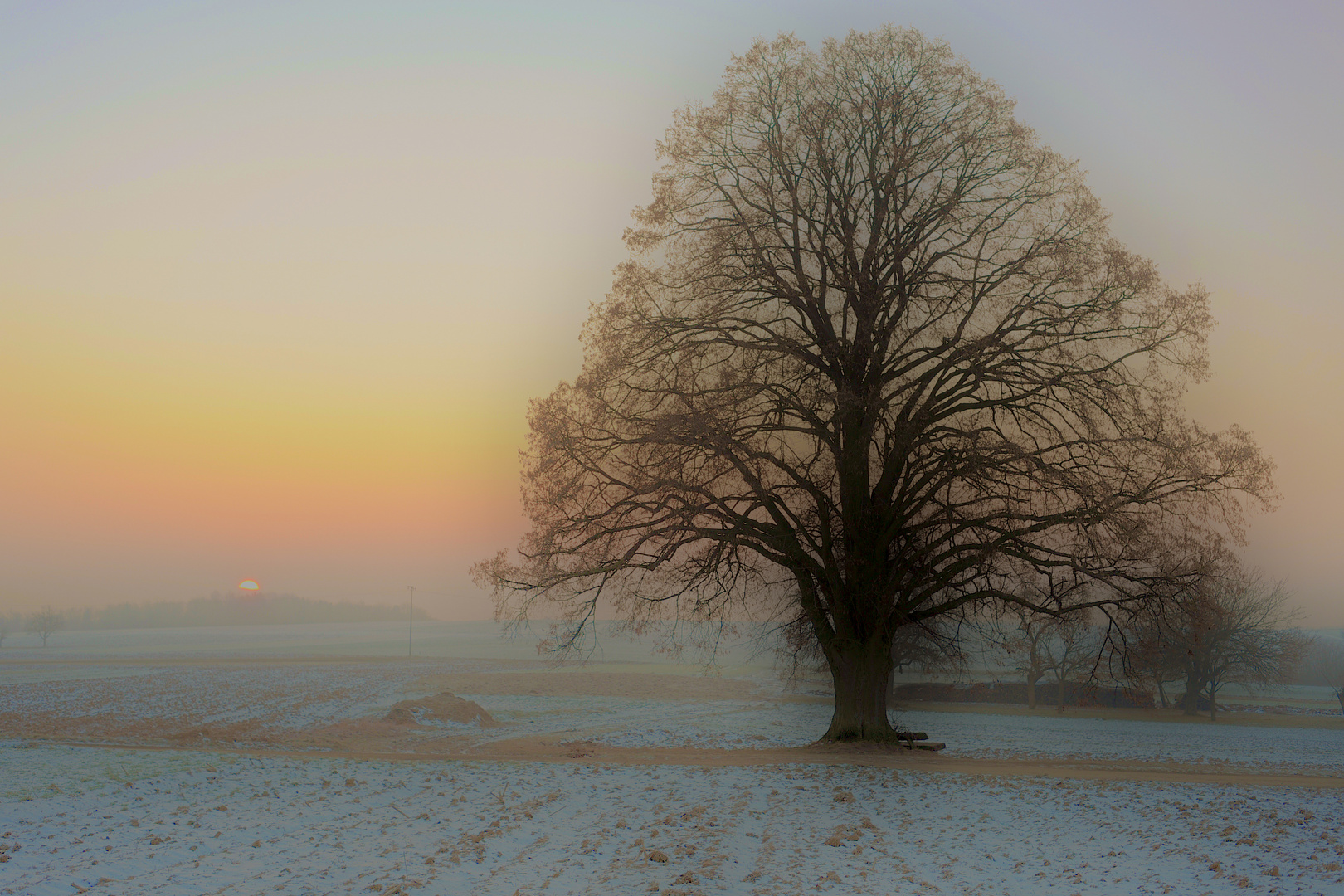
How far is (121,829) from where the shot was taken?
856 cm

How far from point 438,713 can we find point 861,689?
15.2 metres

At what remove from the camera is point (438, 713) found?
86.3 ft

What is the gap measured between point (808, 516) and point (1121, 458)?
611cm

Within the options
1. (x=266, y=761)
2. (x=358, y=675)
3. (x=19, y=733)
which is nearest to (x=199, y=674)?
(x=358, y=675)

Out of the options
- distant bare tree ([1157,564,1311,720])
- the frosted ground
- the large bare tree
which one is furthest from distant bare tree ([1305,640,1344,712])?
the large bare tree

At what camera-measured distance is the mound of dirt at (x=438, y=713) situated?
25781mm

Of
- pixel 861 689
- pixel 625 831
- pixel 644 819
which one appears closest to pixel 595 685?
pixel 861 689

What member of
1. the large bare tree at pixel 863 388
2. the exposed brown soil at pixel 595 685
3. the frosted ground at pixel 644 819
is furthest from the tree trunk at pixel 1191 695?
the large bare tree at pixel 863 388

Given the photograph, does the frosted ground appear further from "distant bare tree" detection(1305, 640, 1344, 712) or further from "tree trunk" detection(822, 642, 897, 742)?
"distant bare tree" detection(1305, 640, 1344, 712)

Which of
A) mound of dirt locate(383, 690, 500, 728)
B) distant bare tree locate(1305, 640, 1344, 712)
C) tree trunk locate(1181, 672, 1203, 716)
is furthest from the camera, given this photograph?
distant bare tree locate(1305, 640, 1344, 712)

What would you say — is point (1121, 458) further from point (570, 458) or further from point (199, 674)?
point (199, 674)

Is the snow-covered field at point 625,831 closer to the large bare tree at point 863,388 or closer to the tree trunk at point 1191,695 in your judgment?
the large bare tree at point 863,388

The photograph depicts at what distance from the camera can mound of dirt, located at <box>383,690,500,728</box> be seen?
25.8m

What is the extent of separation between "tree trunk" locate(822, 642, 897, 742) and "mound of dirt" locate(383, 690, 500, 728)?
44.9 ft
